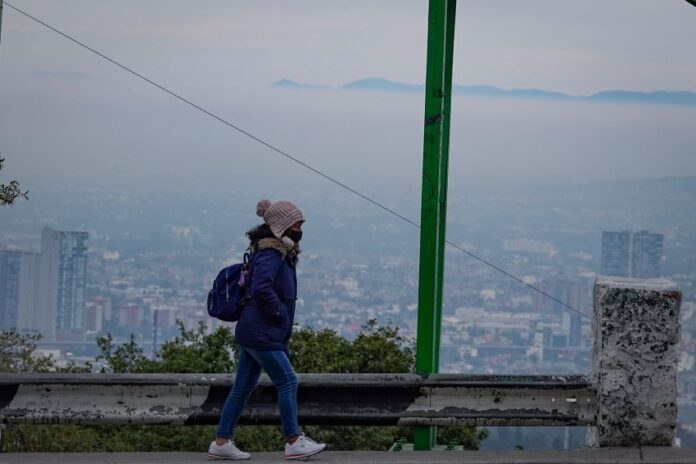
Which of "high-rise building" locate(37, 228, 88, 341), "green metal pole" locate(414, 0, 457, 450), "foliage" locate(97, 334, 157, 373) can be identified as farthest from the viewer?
"high-rise building" locate(37, 228, 88, 341)

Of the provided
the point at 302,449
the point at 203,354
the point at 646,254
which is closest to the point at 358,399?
the point at 302,449

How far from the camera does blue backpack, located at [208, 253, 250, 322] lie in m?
7.06

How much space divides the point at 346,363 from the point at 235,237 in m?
10.0

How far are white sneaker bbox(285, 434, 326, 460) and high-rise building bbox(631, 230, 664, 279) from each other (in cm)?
1520

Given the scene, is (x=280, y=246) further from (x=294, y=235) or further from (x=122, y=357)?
(x=122, y=357)

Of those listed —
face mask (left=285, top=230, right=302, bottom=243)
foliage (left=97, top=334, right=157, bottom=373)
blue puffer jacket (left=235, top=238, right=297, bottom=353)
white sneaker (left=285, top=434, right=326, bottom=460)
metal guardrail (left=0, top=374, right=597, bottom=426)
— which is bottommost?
foliage (left=97, top=334, right=157, bottom=373)

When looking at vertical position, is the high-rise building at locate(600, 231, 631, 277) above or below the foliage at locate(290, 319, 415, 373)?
above

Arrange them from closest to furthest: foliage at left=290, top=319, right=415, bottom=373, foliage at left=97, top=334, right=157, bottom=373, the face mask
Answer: the face mask → foliage at left=290, top=319, right=415, bottom=373 → foliage at left=97, top=334, right=157, bottom=373

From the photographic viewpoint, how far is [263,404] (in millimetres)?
7512

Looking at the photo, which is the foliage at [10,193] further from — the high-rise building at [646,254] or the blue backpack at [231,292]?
the high-rise building at [646,254]

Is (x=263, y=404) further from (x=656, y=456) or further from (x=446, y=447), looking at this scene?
(x=656, y=456)

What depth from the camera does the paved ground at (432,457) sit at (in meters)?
7.05

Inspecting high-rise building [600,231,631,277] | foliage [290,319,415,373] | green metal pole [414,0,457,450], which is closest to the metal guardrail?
green metal pole [414,0,457,450]

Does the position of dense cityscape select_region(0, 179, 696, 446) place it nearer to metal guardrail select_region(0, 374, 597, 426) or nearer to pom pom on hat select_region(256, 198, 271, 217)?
metal guardrail select_region(0, 374, 597, 426)
